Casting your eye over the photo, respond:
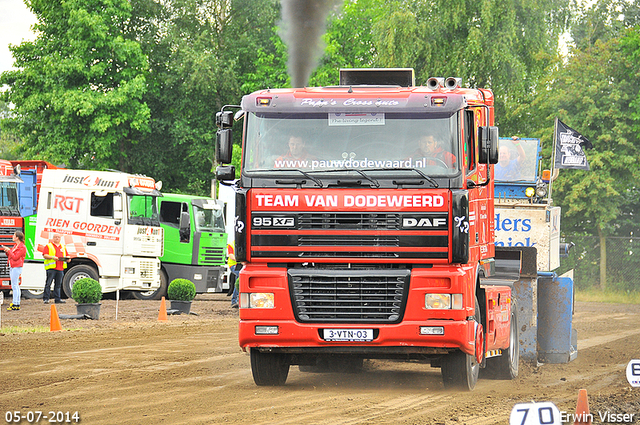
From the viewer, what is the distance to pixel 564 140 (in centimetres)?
2225

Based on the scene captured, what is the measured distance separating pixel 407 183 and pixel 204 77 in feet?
→ 110

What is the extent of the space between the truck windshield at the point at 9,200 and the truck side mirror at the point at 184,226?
4.63 metres

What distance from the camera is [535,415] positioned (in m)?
6.18

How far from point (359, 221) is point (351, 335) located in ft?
3.98

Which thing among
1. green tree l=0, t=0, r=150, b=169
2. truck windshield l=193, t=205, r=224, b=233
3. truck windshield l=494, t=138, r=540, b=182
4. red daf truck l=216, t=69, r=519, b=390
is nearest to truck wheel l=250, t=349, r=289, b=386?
red daf truck l=216, t=69, r=519, b=390

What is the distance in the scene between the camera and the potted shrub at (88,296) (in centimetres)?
1961

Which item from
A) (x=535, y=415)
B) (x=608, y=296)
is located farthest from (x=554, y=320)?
(x=608, y=296)

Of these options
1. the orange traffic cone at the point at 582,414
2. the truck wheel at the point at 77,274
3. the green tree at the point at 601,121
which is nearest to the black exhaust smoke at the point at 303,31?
the truck wheel at the point at 77,274

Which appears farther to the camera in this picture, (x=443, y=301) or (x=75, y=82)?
(x=75, y=82)

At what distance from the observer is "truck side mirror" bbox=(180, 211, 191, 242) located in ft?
91.0

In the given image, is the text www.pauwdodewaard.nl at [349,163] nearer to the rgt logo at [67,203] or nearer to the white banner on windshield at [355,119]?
the white banner on windshield at [355,119]

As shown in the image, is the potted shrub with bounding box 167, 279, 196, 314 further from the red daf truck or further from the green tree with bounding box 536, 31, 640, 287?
the green tree with bounding box 536, 31, 640, 287

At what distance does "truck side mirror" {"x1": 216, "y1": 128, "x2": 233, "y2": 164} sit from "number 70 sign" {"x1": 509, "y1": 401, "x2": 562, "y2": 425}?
5154 millimetres

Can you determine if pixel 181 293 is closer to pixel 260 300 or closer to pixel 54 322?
pixel 54 322
